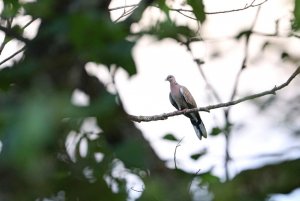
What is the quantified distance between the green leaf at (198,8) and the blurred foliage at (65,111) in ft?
0.14

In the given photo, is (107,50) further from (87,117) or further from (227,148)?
(227,148)

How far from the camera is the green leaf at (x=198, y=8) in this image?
712 millimetres

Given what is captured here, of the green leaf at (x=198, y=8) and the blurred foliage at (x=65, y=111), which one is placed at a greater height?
the blurred foliage at (x=65, y=111)

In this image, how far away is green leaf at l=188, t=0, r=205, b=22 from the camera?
0.71 metres

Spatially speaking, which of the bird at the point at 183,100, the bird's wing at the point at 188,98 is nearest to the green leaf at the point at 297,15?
the bird at the point at 183,100

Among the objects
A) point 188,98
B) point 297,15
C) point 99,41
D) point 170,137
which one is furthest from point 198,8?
point 188,98

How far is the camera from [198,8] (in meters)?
0.72

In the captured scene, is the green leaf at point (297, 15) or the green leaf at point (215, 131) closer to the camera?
the green leaf at point (297, 15)

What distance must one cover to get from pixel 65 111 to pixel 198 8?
1.11 ft

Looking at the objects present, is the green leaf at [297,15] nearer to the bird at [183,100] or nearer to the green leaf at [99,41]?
the green leaf at [99,41]

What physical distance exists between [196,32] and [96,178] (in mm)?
258

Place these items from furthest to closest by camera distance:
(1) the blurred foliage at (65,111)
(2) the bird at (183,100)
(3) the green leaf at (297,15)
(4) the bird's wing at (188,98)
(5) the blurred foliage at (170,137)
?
1. (4) the bird's wing at (188,98)
2. (2) the bird at (183,100)
3. (5) the blurred foliage at (170,137)
4. (3) the green leaf at (297,15)
5. (1) the blurred foliage at (65,111)

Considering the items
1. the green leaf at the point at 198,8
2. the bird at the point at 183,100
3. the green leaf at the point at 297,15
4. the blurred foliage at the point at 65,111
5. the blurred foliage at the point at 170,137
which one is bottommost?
the bird at the point at 183,100

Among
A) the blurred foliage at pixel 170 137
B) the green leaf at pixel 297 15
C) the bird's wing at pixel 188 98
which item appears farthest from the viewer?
the bird's wing at pixel 188 98
